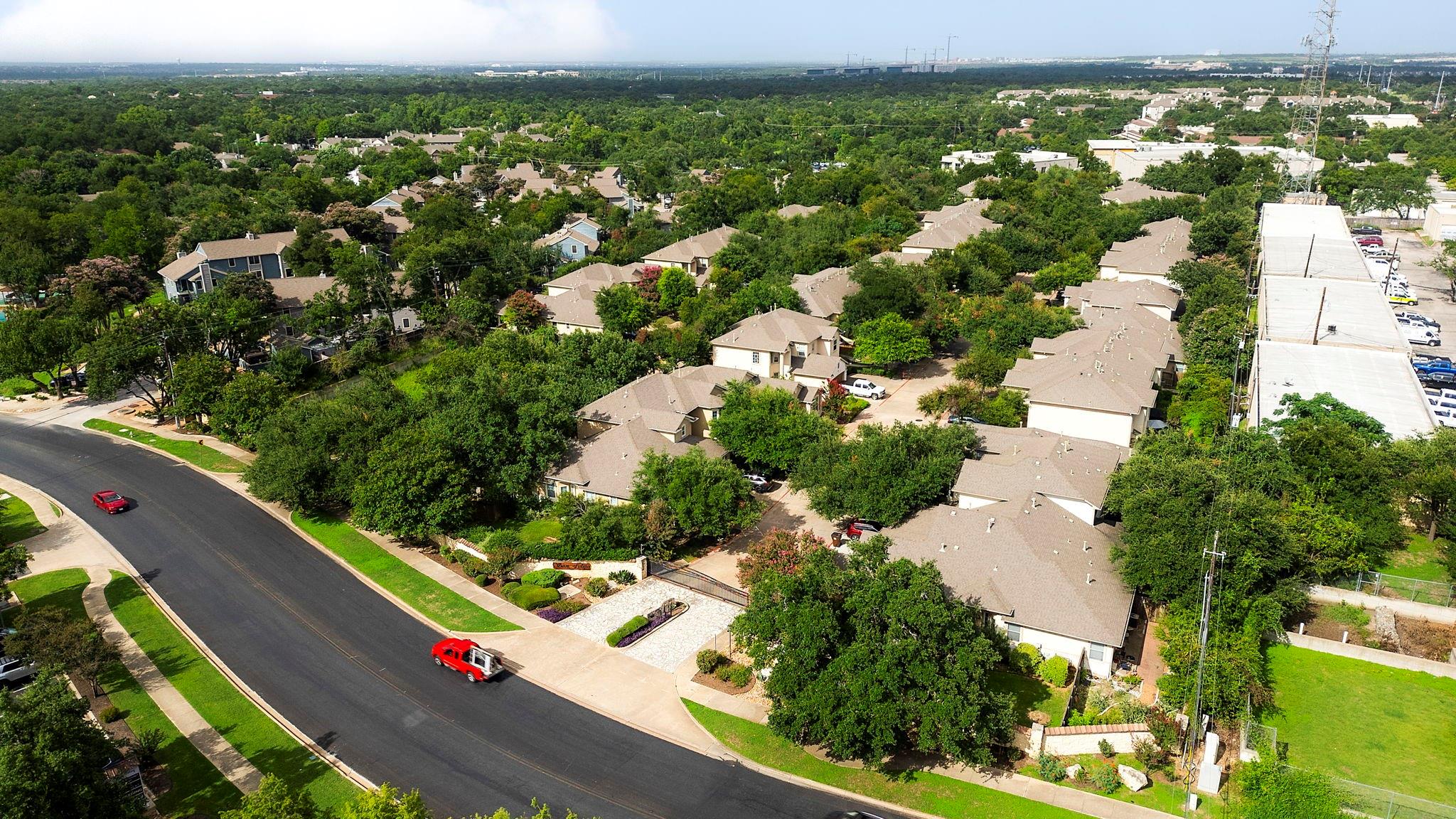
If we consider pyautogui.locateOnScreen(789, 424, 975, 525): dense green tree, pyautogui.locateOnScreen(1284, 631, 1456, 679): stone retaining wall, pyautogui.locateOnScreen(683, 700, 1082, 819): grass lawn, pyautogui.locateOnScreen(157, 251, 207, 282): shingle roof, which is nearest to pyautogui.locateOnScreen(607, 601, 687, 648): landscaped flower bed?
pyautogui.locateOnScreen(683, 700, 1082, 819): grass lawn

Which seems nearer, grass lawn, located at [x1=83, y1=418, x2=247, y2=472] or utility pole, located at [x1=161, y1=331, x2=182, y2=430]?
grass lawn, located at [x1=83, y1=418, x2=247, y2=472]

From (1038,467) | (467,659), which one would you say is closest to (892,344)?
(1038,467)

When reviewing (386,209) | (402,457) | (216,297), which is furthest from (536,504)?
(386,209)

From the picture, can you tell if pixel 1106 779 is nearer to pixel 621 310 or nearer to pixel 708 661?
pixel 708 661

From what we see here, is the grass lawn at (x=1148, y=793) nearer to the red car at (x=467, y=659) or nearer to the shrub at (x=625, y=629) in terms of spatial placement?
the shrub at (x=625, y=629)

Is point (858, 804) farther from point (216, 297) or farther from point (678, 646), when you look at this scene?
point (216, 297)

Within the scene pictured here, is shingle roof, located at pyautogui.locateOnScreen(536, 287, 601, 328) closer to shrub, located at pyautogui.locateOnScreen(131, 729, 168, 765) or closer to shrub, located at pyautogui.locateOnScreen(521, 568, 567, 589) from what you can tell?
shrub, located at pyautogui.locateOnScreen(521, 568, 567, 589)
